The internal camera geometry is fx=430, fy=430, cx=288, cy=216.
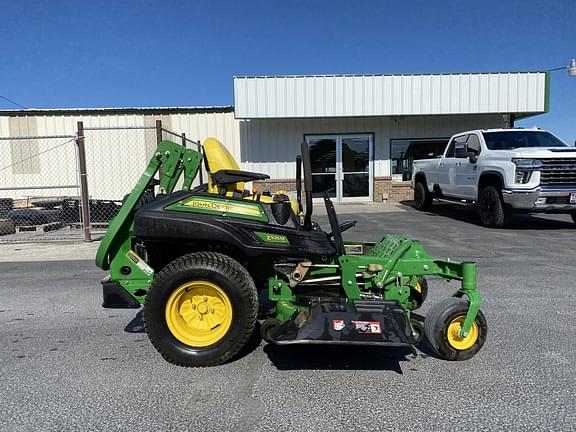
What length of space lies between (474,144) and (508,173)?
6.06 feet

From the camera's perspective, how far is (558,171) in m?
8.88

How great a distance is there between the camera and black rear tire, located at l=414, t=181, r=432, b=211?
44.5 ft

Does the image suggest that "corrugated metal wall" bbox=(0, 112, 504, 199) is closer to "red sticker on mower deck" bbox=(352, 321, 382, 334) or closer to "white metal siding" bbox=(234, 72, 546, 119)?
"white metal siding" bbox=(234, 72, 546, 119)

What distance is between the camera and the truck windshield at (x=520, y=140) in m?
10.1

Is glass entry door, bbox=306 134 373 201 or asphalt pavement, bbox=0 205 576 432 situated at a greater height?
glass entry door, bbox=306 134 373 201

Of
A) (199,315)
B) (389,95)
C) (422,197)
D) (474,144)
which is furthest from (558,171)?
(199,315)

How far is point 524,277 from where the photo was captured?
18.6ft

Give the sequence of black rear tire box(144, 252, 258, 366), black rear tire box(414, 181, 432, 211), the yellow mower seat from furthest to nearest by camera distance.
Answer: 1. black rear tire box(414, 181, 432, 211)
2. the yellow mower seat
3. black rear tire box(144, 252, 258, 366)

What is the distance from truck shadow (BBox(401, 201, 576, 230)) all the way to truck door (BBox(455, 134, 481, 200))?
2.62ft

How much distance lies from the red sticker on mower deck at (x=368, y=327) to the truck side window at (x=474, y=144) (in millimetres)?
8814

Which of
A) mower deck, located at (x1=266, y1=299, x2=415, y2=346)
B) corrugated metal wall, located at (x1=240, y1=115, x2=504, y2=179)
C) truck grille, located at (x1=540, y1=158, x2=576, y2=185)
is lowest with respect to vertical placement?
mower deck, located at (x1=266, y1=299, x2=415, y2=346)

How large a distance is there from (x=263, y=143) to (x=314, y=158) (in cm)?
196

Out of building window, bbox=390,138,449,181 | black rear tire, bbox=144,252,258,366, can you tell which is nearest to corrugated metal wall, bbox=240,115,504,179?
building window, bbox=390,138,449,181

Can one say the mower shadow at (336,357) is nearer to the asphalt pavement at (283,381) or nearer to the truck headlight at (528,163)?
the asphalt pavement at (283,381)
